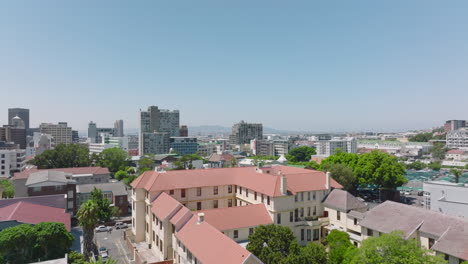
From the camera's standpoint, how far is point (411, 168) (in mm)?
A: 132250

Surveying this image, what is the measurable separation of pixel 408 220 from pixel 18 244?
45.0 metres

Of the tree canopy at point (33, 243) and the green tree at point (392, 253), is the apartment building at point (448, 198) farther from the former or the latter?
the tree canopy at point (33, 243)

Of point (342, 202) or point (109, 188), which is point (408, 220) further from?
point (109, 188)

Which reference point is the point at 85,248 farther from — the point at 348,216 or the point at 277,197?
the point at 348,216

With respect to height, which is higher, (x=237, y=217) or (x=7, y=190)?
(x=237, y=217)

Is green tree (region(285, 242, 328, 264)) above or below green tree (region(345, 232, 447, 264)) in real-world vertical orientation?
below

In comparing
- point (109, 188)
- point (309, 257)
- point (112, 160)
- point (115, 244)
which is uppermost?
point (112, 160)

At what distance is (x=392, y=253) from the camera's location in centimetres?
2219

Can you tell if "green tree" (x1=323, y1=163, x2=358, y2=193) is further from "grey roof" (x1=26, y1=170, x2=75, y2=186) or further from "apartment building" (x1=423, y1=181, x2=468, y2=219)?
"grey roof" (x1=26, y1=170, x2=75, y2=186)

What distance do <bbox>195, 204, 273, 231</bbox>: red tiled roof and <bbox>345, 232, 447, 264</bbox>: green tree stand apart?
15.5 meters

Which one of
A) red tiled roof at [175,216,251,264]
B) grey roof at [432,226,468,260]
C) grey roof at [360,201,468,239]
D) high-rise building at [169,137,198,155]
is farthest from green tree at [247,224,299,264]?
high-rise building at [169,137,198,155]

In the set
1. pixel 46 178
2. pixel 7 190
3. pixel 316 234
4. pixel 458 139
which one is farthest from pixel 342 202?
pixel 458 139

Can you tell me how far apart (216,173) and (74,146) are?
70.4 m

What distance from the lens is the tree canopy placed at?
104 ft
